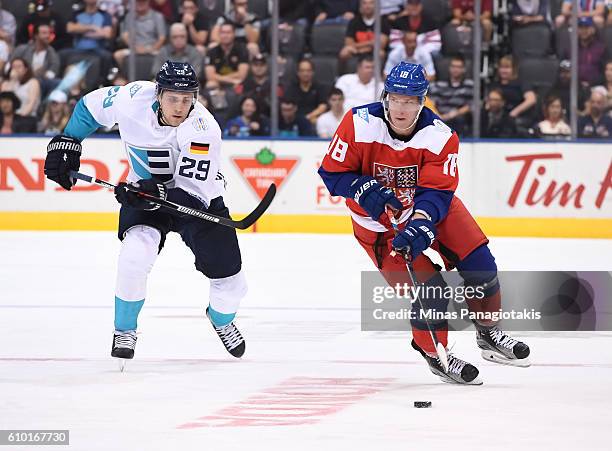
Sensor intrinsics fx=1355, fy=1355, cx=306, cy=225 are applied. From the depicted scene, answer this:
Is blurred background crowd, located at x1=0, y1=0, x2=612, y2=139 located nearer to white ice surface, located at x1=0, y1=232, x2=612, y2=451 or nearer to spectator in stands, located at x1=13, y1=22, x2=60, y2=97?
spectator in stands, located at x1=13, y1=22, x2=60, y2=97

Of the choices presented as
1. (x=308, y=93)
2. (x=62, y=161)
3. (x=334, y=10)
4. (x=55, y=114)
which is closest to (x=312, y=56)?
(x=308, y=93)

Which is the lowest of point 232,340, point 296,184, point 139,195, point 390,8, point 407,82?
point 296,184

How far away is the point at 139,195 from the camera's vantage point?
16.4 ft

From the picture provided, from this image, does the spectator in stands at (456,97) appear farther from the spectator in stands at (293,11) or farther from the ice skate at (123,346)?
the ice skate at (123,346)

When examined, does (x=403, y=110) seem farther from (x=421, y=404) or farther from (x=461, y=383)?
(x=421, y=404)

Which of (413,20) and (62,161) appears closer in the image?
(62,161)

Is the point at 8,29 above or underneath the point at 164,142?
underneath

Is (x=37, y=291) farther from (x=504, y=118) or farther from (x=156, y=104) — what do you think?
(x=504, y=118)

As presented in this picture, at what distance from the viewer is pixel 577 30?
11.1 metres

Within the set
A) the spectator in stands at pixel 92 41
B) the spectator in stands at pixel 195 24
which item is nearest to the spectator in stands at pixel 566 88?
the spectator in stands at pixel 195 24

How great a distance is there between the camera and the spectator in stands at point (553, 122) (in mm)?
11125

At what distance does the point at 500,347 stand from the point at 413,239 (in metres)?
0.75

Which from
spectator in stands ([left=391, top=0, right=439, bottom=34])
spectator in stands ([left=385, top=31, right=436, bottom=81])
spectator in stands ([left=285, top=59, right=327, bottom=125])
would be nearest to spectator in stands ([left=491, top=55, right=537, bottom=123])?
spectator in stands ([left=385, top=31, right=436, bottom=81])

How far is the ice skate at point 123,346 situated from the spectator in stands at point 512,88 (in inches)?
272
